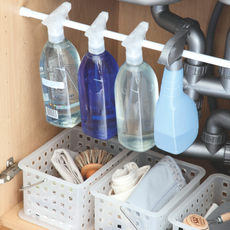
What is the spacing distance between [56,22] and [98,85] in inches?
6.9

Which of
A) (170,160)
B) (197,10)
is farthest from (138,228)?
(197,10)

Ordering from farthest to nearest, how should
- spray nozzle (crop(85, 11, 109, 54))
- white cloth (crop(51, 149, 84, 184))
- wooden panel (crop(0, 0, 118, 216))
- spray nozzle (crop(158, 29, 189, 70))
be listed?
1. white cloth (crop(51, 149, 84, 184))
2. wooden panel (crop(0, 0, 118, 216))
3. spray nozzle (crop(85, 11, 109, 54))
4. spray nozzle (crop(158, 29, 189, 70))

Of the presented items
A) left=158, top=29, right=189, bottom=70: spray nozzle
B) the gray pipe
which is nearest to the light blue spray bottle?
left=158, top=29, right=189, bottom=70: spray nozzle

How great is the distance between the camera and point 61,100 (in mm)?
975

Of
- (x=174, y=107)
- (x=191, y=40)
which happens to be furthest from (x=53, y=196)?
(x=191, y=40)

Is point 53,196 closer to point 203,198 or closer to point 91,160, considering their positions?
point 91,160

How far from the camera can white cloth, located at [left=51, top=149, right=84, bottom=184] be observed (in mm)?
1048

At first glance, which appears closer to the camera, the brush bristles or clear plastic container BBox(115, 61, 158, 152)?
clear plastic container BBox(115, 61, 158, 152)

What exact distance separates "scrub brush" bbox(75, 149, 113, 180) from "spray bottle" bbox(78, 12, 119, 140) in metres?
0.16

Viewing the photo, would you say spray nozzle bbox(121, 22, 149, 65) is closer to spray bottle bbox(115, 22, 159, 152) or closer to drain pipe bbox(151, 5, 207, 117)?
spray bottle bbox(115, 22, 159, 152)

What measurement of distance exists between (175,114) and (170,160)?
25 cm

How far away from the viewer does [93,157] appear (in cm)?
113

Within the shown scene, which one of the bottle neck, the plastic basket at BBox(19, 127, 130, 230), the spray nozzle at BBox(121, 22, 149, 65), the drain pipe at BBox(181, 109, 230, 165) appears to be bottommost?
the plastic basket at BBox(19, 127, 130, 230)

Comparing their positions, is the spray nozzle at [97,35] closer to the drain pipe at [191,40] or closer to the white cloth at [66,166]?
the drain pipe at [191,40]
